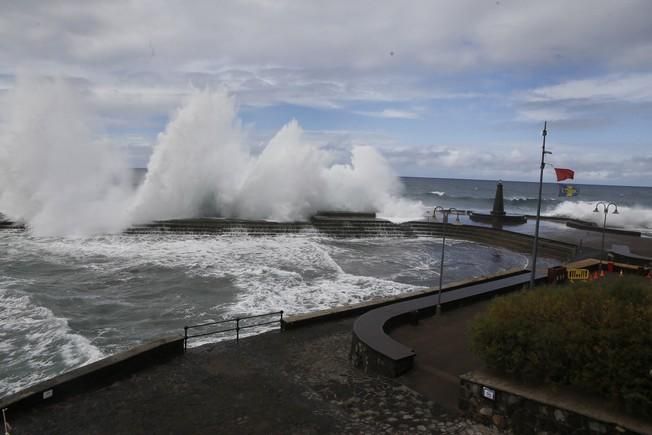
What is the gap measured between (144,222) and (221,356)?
19.5 m

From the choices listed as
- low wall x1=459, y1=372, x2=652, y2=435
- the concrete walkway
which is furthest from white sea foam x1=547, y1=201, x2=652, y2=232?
low wall x1=459, y1=372, x2=652, y2=435

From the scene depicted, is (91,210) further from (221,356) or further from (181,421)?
(181,421)

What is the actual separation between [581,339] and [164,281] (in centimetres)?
1292

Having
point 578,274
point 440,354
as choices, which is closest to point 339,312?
point 440,354

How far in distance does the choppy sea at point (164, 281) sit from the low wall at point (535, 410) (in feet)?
22.3

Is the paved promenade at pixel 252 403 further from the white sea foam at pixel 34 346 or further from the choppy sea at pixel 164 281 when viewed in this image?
the choppy sea at pixel 164 281

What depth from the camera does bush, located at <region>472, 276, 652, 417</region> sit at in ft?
14.7

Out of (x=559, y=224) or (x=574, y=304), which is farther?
(x=559, y=224)

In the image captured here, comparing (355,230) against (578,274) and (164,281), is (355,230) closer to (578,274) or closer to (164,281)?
(164,281)

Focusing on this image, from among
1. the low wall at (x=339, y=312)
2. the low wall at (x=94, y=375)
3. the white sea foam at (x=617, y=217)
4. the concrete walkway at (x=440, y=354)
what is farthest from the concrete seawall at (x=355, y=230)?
the white sea foam at (x=617, y=217)

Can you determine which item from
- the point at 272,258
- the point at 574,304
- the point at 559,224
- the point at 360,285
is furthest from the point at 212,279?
the point at 559,224

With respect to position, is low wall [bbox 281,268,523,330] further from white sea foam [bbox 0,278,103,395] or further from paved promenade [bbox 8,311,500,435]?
white sea foam [bbox 0,278,103,395]

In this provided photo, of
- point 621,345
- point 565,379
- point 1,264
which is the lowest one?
point 1,264

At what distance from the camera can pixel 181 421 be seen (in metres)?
5.55
